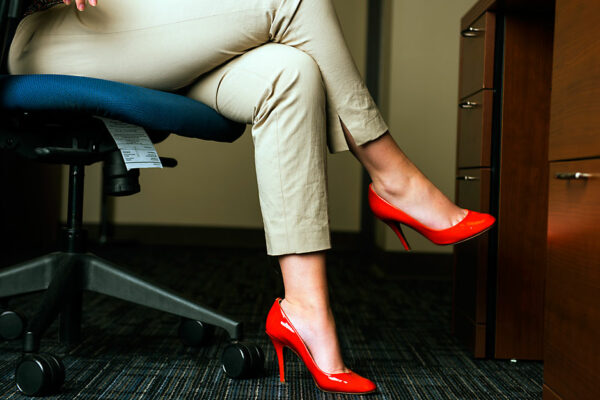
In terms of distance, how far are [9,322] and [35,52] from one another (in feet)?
1.43

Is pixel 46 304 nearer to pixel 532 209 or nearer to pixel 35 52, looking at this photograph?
pixel 35 52

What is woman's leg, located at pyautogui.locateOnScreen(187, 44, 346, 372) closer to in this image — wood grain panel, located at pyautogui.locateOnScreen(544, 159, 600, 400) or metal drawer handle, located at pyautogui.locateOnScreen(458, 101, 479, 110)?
wood grain panel, located at pyautogui.locateOnScreen(544, 159, 600, 400)

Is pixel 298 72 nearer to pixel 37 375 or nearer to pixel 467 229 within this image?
pixel 467 229

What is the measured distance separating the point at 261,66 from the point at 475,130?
47 cm

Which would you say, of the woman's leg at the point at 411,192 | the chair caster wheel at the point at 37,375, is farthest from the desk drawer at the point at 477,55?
the chair caster wheel at the point at 37,375

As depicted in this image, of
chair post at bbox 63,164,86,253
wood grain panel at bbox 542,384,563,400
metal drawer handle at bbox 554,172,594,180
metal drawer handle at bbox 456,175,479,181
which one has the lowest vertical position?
wood grain panel at bbox 542,384,563,400

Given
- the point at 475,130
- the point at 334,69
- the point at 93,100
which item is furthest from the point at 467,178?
the point at 93,100

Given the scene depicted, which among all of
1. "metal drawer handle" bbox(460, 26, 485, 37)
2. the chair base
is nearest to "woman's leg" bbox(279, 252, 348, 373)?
the chair base

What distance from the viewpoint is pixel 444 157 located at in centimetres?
202

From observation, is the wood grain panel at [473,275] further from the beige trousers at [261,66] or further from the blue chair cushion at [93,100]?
the blue chair cushion at [93,100]

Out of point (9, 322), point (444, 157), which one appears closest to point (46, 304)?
point (9, 322)

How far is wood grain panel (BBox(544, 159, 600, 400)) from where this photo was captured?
593 mm

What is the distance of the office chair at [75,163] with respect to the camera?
0.74 metres

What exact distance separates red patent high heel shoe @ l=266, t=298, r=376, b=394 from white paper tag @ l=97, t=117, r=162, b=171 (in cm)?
27
